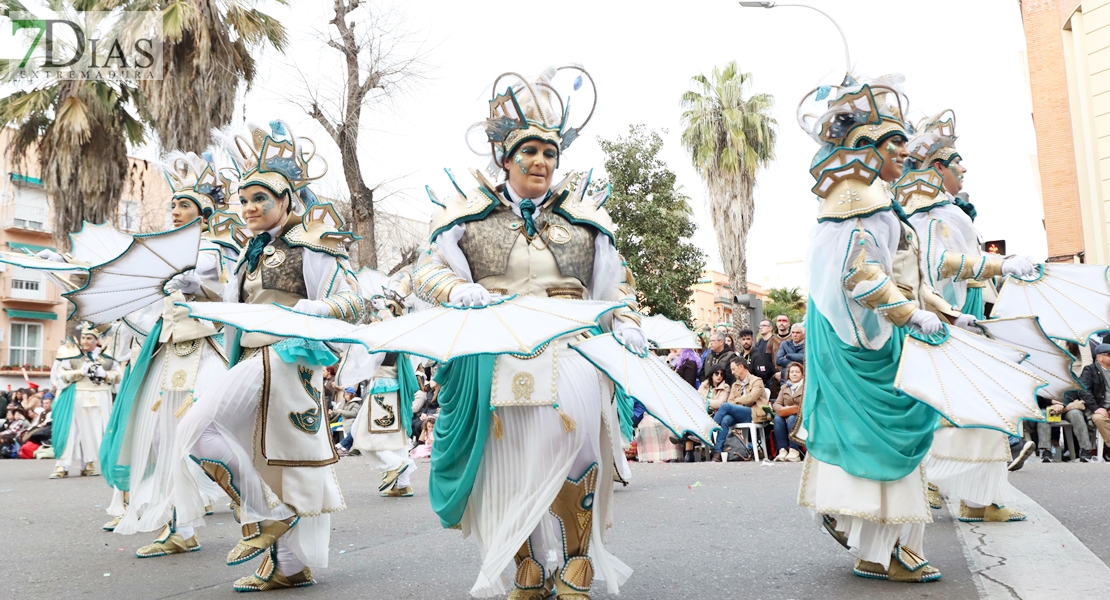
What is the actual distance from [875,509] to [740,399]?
8.48 meters

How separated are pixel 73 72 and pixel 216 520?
14047mm

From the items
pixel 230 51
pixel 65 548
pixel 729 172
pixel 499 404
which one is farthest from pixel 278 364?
pixel 729 172

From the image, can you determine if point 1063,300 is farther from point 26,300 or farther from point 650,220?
point 26,300

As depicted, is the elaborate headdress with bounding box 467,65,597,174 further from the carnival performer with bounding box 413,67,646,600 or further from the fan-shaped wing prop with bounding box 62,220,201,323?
the fan-shaped wing prop with bounding box 62,220,201,323

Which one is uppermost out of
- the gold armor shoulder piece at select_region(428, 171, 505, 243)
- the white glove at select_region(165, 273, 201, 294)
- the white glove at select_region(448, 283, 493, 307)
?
the gold armor shoulder piece at select_region(428, 171, 505, 243)

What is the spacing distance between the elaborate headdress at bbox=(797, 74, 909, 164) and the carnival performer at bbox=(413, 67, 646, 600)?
1151 mm

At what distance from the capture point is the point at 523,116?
414cm

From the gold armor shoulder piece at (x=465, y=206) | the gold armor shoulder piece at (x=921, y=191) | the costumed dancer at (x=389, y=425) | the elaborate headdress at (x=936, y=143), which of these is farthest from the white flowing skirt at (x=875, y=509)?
the costumed dancer at (x=389, y=425)

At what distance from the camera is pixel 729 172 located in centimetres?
2719

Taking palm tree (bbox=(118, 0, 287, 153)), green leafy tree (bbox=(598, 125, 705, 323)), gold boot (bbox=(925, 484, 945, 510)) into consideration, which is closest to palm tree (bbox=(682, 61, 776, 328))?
green leafy tree (bbox=(598, 125, 705, 323))

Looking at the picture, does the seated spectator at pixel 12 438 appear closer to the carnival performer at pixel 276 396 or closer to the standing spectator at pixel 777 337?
the standing spectator at pixel 777 337

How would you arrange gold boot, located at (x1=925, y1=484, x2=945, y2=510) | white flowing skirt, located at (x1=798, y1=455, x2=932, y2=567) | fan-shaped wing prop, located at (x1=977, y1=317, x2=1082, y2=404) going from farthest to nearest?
1. gold boot, located at (x1=925, y1=484, x2=945, y2=510)
2. white flowing skirt, located at (x1=798, y1=455, x2=932, y2=567)
3. fan-shaped wing prop, located at (x1=977, y1=317, x2=1082, y2=404)

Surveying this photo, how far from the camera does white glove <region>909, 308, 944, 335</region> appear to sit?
4.09m

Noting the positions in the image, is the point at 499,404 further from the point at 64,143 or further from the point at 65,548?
the point at 64,143
